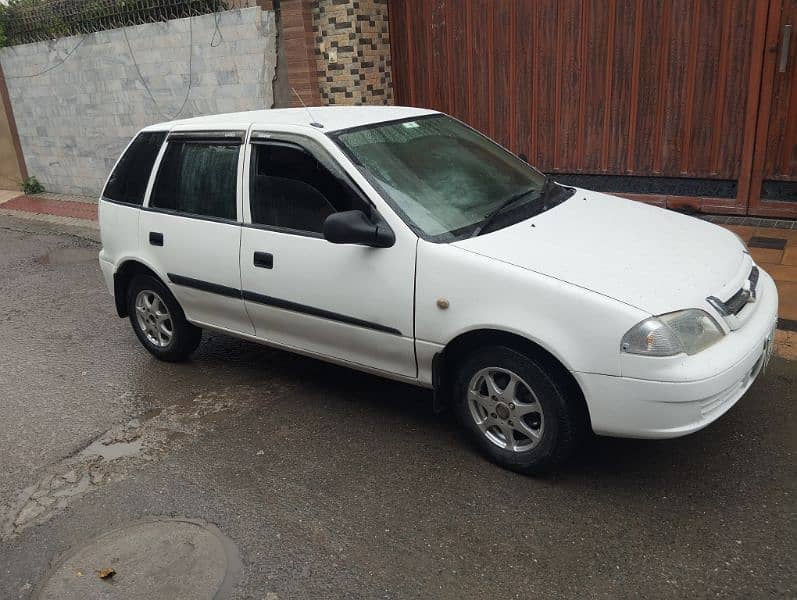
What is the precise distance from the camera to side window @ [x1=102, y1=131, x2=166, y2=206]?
5.21 m

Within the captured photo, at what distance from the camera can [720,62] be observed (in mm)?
7023

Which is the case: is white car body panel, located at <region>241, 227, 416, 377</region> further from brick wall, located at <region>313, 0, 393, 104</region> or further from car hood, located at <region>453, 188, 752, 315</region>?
brick wall, located at <region>313, 0, 393, 104</region>

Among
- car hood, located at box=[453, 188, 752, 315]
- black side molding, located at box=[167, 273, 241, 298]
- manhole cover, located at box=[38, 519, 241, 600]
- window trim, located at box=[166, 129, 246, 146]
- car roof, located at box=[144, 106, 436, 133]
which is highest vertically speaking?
car roof, located at box=[144, 106, 436, 133]

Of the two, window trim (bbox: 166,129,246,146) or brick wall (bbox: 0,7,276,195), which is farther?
brick wall (bbox: 0,7,276,195)

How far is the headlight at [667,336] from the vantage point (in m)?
3.15

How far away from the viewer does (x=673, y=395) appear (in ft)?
10.4

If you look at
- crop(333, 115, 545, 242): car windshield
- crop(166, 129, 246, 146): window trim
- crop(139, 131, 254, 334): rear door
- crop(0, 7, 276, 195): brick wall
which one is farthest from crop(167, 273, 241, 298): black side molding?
crop(0, 7, 276, 195): brick wall

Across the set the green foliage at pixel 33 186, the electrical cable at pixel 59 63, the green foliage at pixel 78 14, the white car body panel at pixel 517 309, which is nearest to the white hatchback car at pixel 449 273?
the white car body panel at pixel 517 309

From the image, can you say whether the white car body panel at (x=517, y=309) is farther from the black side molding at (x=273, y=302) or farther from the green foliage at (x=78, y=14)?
the green foliage at (x=78, y=14)

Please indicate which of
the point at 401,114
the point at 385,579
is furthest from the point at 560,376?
the point at 401,114

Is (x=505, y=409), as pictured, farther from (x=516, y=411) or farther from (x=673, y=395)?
(x=673, y=395)

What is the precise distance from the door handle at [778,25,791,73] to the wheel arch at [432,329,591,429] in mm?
4860

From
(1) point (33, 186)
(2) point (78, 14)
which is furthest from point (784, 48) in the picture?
(1) point (33, 186)

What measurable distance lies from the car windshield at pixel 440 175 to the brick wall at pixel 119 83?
547cm
